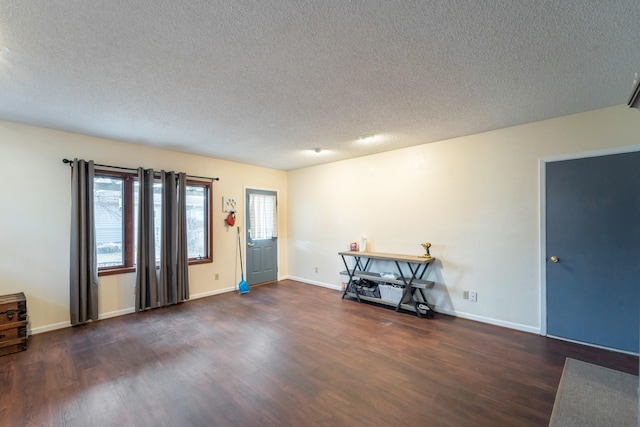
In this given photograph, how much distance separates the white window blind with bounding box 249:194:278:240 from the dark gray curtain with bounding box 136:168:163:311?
1.90 meters

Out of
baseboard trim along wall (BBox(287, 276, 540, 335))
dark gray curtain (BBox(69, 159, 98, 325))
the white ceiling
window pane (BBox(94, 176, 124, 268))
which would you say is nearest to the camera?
the white ceiling

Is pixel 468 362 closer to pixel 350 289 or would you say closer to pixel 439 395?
pixel 439 395

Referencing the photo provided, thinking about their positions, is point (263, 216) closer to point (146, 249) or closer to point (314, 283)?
point (314, 283)

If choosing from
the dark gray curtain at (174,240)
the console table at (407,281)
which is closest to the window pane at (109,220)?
the dark gray curtain at (174,240)

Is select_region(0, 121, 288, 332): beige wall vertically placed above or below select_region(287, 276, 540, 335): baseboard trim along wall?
above

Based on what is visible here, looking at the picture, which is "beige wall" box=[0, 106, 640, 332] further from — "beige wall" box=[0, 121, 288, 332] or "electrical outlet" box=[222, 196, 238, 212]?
"electrical outlet" box=[222, 196, 238, 212]

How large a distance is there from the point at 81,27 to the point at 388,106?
2445 mm

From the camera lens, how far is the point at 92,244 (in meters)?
3.57

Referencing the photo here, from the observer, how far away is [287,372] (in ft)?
8.06

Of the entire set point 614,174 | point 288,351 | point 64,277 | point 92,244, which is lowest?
point 288,351

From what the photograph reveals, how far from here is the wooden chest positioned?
278 centimetres

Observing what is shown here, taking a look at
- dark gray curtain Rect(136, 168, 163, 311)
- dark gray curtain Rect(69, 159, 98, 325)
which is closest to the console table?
dark gray curtain Rect(136, 168, 163, 311)

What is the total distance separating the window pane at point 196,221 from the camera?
475cm

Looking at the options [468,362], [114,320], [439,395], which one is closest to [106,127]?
[114,320]
